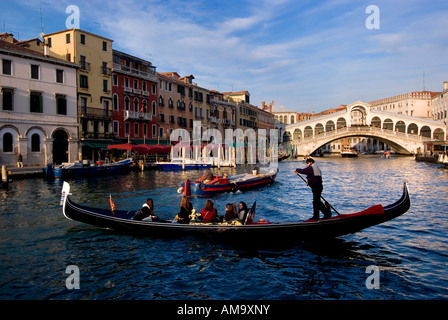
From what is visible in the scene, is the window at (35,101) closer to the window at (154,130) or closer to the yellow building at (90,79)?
the yellow building at (90,79)

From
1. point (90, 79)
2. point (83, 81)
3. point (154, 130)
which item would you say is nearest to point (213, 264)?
point (83, 81)

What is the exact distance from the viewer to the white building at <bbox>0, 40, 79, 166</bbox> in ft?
72.8

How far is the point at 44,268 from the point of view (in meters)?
6.39

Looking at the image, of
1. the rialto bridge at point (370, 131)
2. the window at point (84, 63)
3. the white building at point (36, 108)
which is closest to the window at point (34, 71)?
the white building at point (36, 108)

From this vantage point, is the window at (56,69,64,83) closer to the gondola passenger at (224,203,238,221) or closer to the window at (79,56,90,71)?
the window at (79,56,90,71)

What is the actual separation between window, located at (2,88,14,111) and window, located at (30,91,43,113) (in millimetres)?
1304

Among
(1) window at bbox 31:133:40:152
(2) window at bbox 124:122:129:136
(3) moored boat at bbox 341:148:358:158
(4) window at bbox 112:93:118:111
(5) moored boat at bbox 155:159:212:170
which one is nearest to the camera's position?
(1) window at bbox 31:133:40:152

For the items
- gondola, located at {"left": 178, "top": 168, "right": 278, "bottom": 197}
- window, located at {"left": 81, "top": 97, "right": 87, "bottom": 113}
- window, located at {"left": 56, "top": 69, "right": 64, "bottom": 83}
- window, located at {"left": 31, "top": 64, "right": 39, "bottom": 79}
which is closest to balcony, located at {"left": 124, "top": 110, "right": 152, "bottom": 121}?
window, located at {"left": 81, "top": 97, "right": 87, "bottom": 113}

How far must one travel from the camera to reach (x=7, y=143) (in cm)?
2223

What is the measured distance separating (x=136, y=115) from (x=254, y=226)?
26597 millimetres

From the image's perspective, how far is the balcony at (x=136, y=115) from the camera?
30859mm

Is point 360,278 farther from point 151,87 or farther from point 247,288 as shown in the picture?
point 151,87
